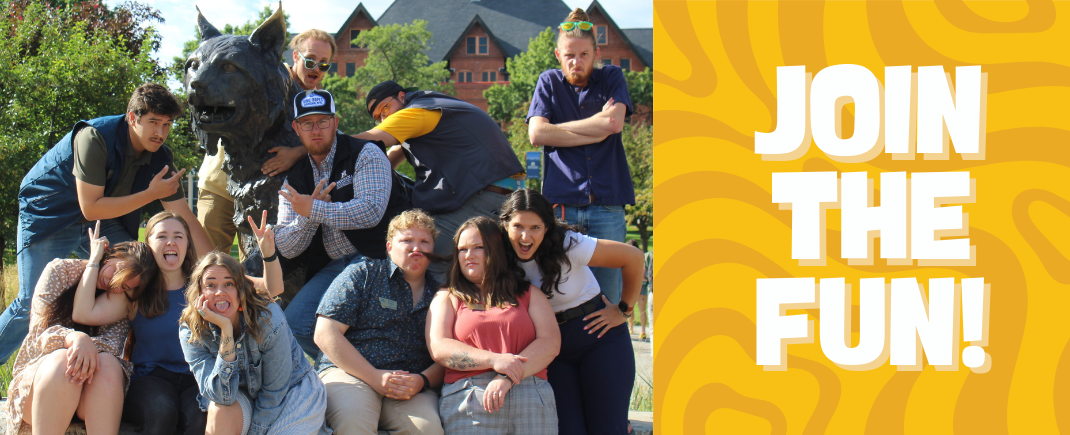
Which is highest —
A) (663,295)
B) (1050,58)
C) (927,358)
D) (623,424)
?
(1050,58)

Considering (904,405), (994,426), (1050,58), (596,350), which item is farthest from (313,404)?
(1050,58)

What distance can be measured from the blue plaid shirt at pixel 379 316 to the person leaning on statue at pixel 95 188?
1.01 m

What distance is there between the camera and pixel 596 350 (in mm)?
3318

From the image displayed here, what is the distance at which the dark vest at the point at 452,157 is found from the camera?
3820mm

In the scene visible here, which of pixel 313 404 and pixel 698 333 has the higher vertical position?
pixel 698 333

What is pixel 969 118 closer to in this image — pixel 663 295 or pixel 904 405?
pixel 904 405

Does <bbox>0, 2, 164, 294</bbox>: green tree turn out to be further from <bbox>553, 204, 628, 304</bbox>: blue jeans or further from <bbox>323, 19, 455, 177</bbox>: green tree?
<bbox>323, 19, 455, 177</bbox>: green tree

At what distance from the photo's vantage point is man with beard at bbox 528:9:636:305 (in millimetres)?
3885

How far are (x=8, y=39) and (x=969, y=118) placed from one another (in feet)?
39.0

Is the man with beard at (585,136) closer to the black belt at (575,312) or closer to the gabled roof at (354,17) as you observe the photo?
the black belt at (575,312)

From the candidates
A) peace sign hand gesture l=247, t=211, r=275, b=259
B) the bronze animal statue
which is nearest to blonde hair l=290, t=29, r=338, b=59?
the bronze animal statue

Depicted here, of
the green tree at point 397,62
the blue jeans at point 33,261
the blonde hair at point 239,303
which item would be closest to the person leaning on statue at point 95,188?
the blue jeans at point 33,261

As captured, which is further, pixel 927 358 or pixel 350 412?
pixel 350 412

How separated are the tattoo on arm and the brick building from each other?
44252 mm
